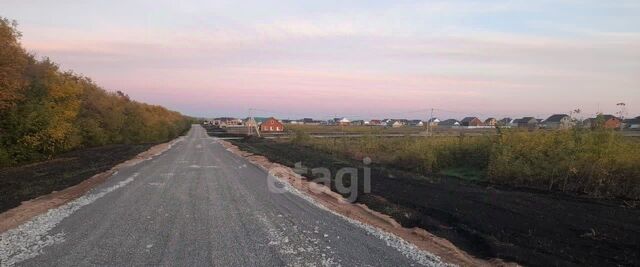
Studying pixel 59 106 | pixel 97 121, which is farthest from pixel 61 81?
pixel 97 121

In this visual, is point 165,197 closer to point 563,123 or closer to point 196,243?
point 196,243

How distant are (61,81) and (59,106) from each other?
6.94 ft

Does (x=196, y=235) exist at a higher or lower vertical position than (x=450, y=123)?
higher

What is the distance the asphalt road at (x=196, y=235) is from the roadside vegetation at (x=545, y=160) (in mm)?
8360

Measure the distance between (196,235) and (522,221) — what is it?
22.5 feet

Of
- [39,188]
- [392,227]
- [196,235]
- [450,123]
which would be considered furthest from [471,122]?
[196,235]

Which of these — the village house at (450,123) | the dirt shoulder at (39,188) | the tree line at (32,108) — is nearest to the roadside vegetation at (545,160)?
the dirt shoulder at (39,188)

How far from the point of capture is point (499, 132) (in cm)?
2005

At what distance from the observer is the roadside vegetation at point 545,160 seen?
14.3 m

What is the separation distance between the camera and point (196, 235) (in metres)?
9.02

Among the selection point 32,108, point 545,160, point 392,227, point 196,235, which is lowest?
point 392,227

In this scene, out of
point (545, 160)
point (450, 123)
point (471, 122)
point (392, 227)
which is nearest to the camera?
point (392, 227)

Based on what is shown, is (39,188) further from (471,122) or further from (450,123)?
(450,123)

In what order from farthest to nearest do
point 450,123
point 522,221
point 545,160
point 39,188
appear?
point 450,123 → point 545,160 → point 39,188 → point 522,221
